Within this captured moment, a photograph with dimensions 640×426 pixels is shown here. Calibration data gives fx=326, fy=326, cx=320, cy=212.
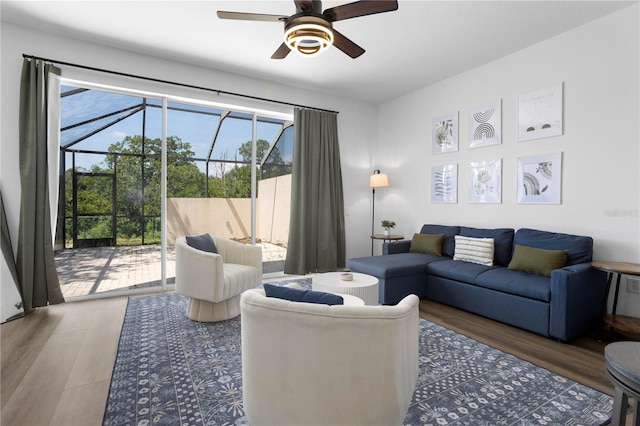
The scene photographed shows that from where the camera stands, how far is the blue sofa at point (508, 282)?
272 cm

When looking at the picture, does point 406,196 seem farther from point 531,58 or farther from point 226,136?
point 226,136

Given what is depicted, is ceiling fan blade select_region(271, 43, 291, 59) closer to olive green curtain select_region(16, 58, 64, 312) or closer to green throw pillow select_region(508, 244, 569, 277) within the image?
olive green curtain select_region(16, 58, 64, 312)

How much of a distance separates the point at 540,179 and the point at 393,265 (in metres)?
1.90

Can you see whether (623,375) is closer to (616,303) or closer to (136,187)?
(616,303)

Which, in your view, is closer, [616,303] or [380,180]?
[616,303]

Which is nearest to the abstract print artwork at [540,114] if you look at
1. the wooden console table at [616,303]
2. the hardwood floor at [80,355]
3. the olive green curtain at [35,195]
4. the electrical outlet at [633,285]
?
the wooden console table at [616,303]

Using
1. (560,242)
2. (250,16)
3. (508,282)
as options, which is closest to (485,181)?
(560,242)

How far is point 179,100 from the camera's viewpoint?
4332mm

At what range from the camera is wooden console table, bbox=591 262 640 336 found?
2.59 metres

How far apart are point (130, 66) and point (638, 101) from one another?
5.30 meters

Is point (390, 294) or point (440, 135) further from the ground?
point (440, 135)

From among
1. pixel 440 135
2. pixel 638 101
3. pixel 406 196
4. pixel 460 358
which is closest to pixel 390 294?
pixel 460 358

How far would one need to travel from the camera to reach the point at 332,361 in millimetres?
1241

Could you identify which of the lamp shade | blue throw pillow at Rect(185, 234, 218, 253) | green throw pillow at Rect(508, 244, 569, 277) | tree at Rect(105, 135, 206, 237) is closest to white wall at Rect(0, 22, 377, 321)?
the lamp shade
